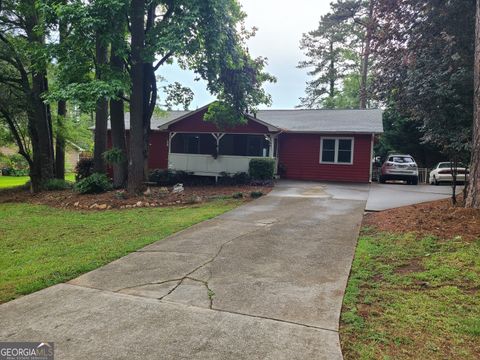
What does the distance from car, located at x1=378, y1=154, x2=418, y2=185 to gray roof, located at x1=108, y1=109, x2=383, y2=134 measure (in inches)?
84.7

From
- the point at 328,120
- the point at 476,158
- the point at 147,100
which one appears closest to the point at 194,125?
the point at 147,100

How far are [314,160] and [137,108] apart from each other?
10.1 metres

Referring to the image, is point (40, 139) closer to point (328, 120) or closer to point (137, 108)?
point (137, 108)

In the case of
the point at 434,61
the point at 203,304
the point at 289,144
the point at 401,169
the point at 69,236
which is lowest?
the point at 69,236

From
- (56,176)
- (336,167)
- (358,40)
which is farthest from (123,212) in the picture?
(358,40)

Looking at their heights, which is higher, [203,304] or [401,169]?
[401,169]

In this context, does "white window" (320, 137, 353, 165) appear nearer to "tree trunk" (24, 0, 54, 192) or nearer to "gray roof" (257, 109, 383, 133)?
"gray roof" (257, 109, 383, 133)

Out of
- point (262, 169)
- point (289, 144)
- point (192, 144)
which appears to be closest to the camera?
point (262, 169)

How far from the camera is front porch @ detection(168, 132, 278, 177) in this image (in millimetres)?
17906

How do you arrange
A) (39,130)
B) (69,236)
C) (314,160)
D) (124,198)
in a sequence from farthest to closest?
(314,160) → (39,130) → (124,198) → (69,236)

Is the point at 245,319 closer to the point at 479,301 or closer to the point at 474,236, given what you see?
the point at 479,301

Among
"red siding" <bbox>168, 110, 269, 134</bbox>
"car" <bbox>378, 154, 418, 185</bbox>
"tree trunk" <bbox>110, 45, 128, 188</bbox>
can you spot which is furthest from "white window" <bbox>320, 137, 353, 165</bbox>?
"tree trunk" <bbox>110, 45, 128, 188</bbox>

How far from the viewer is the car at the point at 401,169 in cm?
1839

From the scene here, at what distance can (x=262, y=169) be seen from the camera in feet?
53.5
